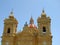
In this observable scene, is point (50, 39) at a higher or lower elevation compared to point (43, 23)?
lower

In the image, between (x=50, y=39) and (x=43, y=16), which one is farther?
(x=43, y=16)

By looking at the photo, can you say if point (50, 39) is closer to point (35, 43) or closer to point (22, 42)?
point (35, 43)

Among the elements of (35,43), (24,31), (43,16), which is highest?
(43,16)

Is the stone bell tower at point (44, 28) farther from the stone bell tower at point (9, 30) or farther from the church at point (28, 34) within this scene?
the stone bell tower at point (9, 30)

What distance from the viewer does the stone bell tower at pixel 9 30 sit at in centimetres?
3141

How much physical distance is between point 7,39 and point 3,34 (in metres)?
1.25

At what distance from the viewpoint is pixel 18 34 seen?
3225 centimetres

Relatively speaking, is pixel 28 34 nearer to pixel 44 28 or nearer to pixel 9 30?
pixel 44 28

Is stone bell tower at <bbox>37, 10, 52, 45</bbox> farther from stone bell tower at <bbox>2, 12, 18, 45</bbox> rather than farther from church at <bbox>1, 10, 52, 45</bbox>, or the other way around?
stone bell tower at <bbox>2, 12, 18, 45</bbox>

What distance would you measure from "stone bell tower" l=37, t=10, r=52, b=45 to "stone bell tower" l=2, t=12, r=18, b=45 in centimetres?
435

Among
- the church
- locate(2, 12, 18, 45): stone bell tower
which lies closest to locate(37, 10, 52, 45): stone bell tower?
the church

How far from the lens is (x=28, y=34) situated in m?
31.6

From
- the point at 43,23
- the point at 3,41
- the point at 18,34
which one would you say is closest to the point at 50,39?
the point at 43,23

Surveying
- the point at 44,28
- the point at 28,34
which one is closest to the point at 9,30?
the point at 28,34
